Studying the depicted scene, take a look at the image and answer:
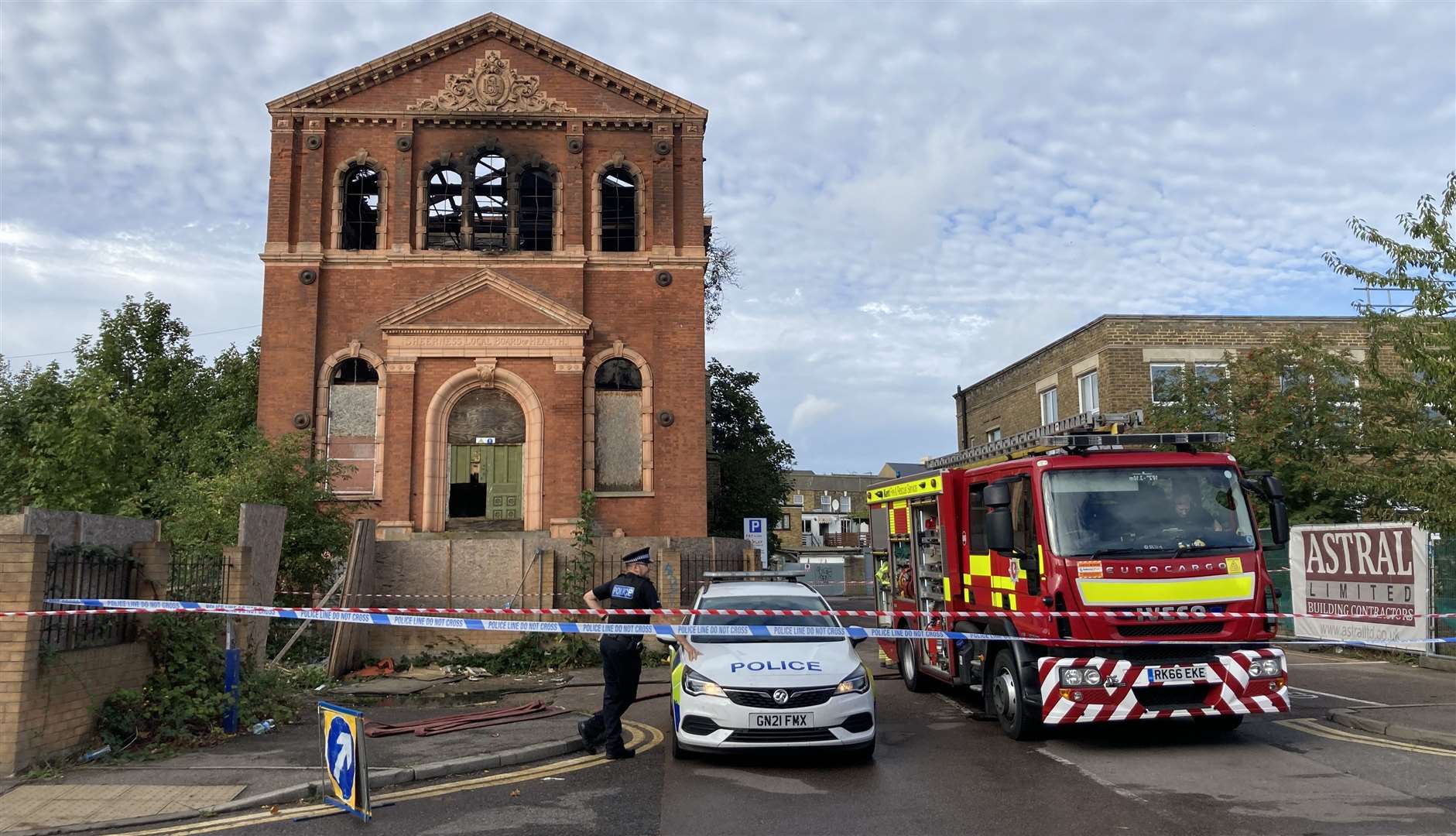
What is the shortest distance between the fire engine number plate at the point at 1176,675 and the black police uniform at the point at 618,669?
4337 millimetres

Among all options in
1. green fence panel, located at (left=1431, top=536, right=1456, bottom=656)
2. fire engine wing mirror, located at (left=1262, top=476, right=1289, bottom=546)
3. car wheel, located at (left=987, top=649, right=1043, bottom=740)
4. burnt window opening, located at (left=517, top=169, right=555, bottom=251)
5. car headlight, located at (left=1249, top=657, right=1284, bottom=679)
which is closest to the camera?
car headlight, located at (left=1249, top=657, right=1284, bottom=679)

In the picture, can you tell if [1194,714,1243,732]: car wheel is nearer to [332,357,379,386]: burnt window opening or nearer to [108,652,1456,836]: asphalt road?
[108,652,1456,836]: asphalt road

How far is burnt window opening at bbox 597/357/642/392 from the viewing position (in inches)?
1003

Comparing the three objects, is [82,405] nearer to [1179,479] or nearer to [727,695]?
[727,695]

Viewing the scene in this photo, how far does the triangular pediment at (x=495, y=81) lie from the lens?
25.5 metres

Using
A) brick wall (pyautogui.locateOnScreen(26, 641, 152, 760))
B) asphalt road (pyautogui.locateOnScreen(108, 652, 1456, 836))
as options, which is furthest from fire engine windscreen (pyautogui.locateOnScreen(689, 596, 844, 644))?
brick wall (pyautogui.locateOnScreen(26, 641, 152, 760))

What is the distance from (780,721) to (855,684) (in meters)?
0.77

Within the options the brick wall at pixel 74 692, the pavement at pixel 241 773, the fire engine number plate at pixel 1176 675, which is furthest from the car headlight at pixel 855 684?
the brick wall at pixel 74 692

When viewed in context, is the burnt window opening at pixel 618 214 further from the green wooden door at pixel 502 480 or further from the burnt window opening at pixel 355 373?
the burnt window opening at pixel 355 373

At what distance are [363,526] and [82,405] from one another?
362 inches

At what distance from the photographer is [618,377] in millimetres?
25531

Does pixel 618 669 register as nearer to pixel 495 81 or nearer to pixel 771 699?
pixel 771 699

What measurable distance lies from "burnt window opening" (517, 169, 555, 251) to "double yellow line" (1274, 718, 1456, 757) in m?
20.0

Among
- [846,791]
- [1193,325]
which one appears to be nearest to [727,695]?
[846,791]
